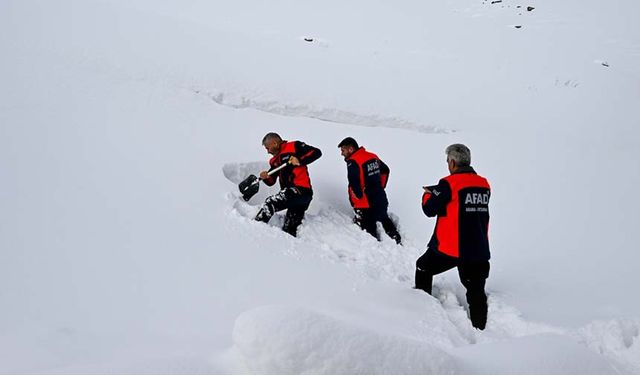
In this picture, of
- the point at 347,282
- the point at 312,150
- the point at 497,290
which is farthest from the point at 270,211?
the point at 497,290

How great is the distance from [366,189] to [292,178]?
862 mm

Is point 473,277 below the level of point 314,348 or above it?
below

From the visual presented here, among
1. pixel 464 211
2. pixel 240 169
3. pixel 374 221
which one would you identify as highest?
pixel 240 169

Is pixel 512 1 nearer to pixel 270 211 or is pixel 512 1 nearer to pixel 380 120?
pixel 380 120

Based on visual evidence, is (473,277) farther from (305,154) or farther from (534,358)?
(305,154)

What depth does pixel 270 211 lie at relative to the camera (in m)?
4.43

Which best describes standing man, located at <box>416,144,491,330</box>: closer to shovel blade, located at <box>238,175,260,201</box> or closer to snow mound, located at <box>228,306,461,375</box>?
shovel blade, located at <box>238,175,260,201</box>

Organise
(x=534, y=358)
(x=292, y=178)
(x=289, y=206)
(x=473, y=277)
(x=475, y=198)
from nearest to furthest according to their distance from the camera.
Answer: (x=534, y=358), (x=475, y=198), (x=473, y=277), (x=289, y=206), (x=292, y=178)

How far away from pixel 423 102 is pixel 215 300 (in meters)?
5.72

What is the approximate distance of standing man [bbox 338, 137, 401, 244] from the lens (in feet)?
15.9

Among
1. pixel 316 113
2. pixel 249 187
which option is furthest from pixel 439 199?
pixel 316 113

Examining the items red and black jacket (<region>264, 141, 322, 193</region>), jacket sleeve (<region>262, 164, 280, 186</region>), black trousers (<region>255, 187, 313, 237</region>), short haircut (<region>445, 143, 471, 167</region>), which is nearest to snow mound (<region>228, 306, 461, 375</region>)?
short haircut (<region>445, 143, 471, 167</region>)

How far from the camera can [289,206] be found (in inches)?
181

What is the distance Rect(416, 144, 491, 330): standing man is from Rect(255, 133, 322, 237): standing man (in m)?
1.53
